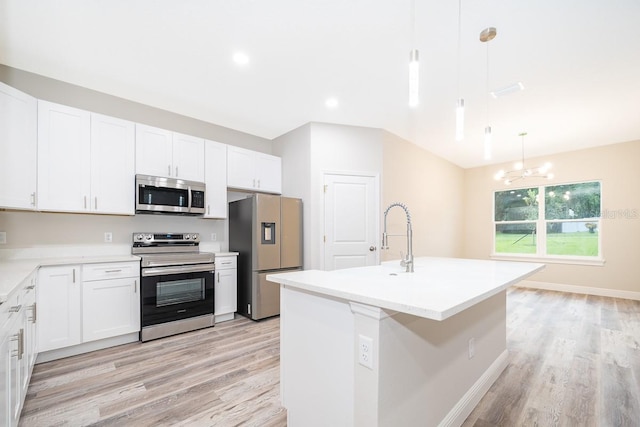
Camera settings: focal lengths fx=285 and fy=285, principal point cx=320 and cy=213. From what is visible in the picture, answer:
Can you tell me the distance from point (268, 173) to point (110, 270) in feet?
7.76

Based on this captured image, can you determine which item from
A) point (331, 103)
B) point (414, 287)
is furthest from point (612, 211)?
point (414, 287)

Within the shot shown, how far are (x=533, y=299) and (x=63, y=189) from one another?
677 cm

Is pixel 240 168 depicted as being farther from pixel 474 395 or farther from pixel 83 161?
pixel 474 395

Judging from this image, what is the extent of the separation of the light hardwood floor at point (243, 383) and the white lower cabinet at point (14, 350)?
31 cm

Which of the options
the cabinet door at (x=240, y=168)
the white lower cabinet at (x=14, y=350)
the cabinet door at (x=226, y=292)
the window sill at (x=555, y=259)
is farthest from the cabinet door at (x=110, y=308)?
the window sill at (x=555, y=259)

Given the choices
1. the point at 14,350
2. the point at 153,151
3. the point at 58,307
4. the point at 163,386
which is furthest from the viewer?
the point at 153,151

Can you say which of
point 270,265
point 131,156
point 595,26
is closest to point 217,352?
point 270,265

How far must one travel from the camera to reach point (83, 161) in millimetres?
2848

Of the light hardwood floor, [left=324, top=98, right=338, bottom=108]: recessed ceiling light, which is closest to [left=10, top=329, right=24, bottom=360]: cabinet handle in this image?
the light hardwood floor

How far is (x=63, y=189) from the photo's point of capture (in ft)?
9.00

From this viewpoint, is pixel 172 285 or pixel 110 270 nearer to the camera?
pixel 110 270

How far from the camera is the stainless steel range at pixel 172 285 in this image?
2.98 metres

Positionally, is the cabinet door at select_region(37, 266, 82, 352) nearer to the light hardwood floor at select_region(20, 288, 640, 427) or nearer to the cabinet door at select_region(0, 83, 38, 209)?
the light hardwood floor at select_region(20, 288, 640, 427)

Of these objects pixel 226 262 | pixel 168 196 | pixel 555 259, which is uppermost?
pixel 168 196
